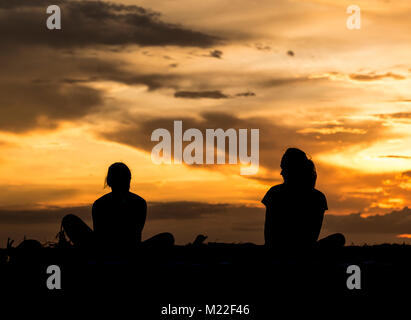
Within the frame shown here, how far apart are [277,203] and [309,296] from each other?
1.61 m

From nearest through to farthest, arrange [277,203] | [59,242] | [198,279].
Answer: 1. [198,279]
2. [277,203]
3. [59,242]

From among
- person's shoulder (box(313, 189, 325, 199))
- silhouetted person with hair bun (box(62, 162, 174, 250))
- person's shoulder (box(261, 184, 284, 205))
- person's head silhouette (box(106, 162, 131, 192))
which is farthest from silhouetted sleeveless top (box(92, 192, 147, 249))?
person's shoulder (box(313, 189, 325, 199))

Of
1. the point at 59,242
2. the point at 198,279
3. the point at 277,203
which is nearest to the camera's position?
the point at 198,279

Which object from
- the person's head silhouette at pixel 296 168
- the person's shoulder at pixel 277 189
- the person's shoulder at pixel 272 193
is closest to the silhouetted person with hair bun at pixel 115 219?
the person's shoulder at pixel 272 193

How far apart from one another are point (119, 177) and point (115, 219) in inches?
28.2

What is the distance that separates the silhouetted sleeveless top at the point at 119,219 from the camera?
1293cm

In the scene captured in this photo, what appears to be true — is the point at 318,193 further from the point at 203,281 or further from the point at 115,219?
the point at 115,219

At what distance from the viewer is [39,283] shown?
11.4 m

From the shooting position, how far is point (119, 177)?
42.3 feet

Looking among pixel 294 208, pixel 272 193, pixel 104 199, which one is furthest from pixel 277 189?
pixel 104 199
